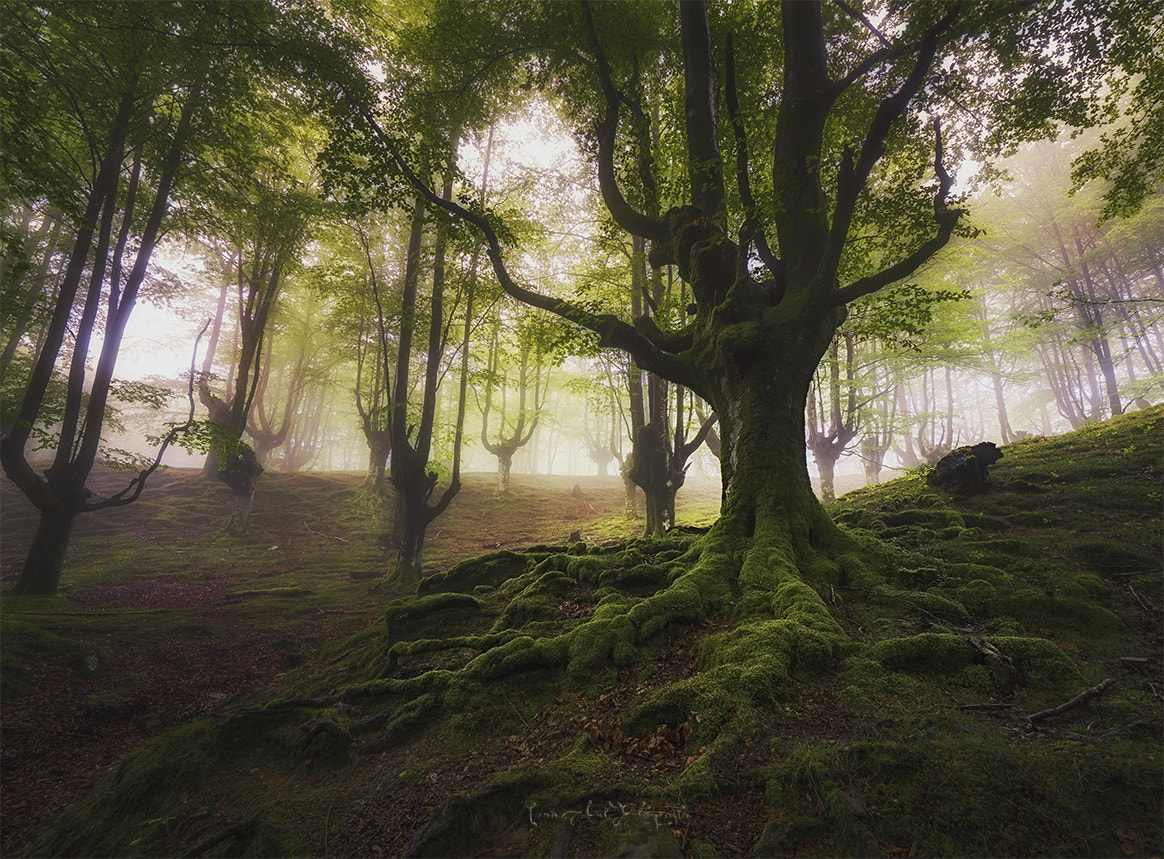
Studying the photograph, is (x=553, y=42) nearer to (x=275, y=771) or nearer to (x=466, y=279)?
(x=466, y=279)

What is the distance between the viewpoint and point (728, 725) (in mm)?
2686

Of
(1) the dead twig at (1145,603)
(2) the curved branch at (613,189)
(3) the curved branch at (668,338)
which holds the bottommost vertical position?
(1) the dead twig at (1145,603)

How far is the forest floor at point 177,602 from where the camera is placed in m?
4.63

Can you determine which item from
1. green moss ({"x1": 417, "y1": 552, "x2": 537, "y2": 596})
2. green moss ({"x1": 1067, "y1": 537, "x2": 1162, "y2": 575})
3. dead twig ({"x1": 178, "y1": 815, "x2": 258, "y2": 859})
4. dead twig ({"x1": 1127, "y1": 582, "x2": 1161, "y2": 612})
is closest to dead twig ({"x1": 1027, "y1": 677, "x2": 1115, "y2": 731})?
dead twig ({"x1": 1127, "y1": 582, "x2": 1161, "y2": 612})

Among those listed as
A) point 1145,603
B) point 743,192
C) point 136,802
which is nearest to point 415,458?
point 136,802

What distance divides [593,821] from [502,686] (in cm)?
185

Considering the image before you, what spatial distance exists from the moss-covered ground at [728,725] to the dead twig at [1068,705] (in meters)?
0.03

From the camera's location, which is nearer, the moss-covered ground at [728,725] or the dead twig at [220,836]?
the moss-covered ground at [728,725]

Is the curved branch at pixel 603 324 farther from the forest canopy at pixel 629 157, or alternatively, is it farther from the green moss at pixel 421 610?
the green moss at pixel 421 610

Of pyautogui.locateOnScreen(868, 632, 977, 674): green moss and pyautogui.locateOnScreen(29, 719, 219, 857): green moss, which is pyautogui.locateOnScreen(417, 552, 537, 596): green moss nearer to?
pyautogui.locateOnScreen(29, 719, 219, 857): green moss

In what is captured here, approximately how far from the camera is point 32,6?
6.56 m

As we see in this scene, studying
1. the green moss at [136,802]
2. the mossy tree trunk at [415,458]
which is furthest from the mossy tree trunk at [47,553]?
the green moss at [136,802]

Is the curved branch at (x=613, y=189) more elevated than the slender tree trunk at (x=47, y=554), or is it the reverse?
the curved branch at (x=613, y=189)

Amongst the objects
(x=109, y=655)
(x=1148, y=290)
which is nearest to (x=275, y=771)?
(x=109, y=655)
